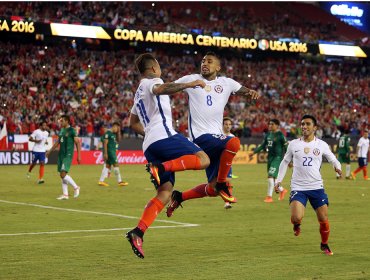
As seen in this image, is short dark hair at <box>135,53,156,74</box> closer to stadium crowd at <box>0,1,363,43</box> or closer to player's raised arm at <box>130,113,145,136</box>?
player's raised arm at <box>130,113,145,136</box>

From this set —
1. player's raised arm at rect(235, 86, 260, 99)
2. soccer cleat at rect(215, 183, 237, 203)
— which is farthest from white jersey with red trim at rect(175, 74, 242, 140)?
soccer cleat at rect(215, 183, 237, 203)

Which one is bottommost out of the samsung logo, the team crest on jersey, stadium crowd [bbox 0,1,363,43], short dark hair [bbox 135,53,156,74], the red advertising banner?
the red advertising banner

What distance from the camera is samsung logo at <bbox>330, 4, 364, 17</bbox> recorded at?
226ft

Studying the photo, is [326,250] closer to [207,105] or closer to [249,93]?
[249,93]

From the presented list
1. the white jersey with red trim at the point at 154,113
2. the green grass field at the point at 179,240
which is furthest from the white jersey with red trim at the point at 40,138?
the white jersey with red trim at the point at 154,113

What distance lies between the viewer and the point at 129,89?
4872 centimetres

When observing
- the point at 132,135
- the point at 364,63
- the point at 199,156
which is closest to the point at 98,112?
the point at 132,135

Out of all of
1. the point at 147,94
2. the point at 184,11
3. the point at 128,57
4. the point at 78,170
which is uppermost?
the point at 184,11

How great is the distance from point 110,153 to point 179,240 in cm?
1515

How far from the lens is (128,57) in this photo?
5419 centimetres

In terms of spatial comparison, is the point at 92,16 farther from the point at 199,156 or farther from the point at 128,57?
the point at 199,156

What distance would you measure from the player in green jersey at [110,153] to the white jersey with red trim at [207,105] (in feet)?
54.7

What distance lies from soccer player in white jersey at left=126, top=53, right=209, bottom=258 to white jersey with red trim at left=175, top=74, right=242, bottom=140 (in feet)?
4.12

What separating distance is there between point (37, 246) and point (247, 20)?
51252mm
